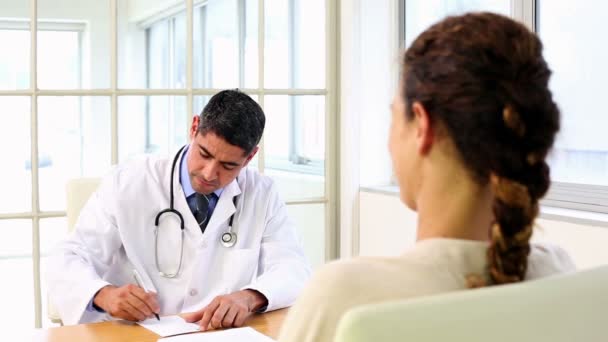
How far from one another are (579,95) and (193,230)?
1172mm

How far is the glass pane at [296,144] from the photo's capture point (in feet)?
10.1

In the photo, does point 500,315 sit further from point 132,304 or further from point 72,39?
point 72,39

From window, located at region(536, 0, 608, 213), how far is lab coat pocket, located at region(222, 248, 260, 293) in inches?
35.3

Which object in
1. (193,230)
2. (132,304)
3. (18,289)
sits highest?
(193,230)

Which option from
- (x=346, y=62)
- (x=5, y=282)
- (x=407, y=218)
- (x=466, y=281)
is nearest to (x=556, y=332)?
(x=466, y=281)

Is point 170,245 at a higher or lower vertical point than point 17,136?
lower

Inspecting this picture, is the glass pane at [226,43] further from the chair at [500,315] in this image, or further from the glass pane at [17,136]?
the chair at [500,315]

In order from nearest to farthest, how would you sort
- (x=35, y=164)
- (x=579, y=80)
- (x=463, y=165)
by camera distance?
(x=463, y=165), (x=579, y=80), (x=35, y=164)

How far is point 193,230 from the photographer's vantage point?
2.02 m

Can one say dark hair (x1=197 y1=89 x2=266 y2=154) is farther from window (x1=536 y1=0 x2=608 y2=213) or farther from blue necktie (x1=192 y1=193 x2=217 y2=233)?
window (x1=536 y1=0 x2=608 y2=213)

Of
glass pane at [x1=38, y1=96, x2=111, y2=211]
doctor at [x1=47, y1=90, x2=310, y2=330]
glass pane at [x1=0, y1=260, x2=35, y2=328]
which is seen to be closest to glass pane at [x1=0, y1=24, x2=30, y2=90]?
glass pane at [x1=38, y1=96, x2=111, y2=211]

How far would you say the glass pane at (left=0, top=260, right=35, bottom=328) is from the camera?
277 cm

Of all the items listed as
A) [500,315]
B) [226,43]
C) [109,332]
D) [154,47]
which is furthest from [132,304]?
[154,47]

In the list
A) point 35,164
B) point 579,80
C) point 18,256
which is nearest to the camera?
point 579,80
